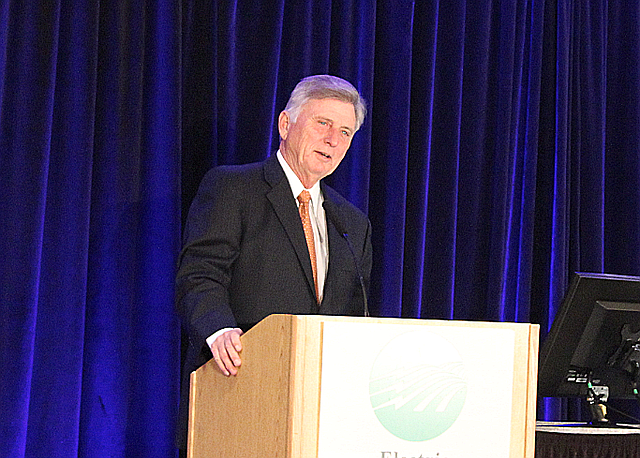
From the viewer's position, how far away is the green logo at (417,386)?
1583mm

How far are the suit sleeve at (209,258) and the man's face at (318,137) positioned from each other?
23cm

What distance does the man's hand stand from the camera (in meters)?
1.74

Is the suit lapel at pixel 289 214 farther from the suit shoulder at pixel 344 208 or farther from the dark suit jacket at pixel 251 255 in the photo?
the suit shoulder at pixel 344 208

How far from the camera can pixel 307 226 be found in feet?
7.80

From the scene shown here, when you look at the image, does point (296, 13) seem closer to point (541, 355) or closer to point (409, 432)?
point (541, 355)

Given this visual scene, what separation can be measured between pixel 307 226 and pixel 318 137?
10.5 inches

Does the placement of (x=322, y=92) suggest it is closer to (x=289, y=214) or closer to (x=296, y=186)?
(x=296, y=186)

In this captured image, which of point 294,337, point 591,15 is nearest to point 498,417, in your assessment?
point 294,337

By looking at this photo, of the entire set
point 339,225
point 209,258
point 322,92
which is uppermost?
point 322,92

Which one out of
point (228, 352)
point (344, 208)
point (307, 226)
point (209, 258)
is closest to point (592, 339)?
point (344, 208)

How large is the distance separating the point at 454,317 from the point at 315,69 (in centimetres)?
122

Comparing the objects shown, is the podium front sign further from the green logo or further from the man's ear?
the man's ear

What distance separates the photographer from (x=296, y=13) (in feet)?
10.7

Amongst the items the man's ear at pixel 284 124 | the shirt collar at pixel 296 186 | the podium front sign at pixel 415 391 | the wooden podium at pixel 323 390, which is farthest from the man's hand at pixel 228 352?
the man's ear at pixel 284 124
